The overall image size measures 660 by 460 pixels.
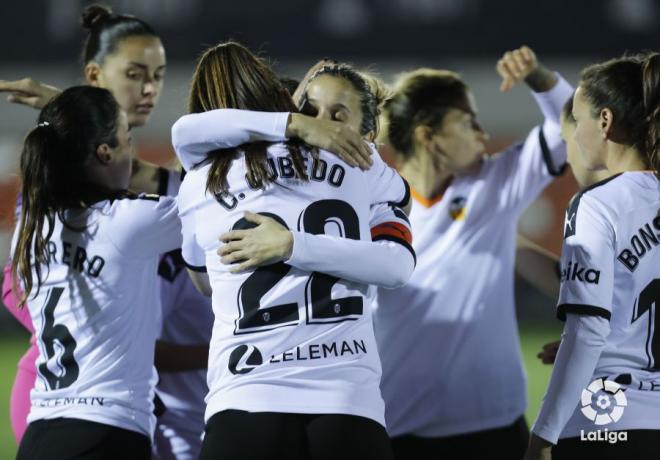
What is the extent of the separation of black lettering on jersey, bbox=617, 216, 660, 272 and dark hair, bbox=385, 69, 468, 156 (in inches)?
61.6

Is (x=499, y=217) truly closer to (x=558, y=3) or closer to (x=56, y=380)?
(x=56, y=380)

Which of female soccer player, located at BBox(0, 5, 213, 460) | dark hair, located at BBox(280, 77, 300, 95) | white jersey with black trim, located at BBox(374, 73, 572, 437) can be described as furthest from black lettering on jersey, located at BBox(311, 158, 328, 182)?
white jersey with black trim, located at BBox(374, 73, 572, 437)

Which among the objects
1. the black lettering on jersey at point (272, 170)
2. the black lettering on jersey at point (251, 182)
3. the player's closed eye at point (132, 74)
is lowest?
the black lettering on jersey at point (251, 182)

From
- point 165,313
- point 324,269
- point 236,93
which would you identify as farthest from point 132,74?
point 324,269

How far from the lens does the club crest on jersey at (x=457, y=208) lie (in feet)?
14.5

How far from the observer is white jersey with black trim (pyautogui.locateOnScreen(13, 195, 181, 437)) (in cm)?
343

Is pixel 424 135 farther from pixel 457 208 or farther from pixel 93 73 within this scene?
pixel 93 73

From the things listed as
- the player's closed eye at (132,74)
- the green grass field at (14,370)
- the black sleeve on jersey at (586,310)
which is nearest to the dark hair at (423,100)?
the player's closed eye at (132,74)

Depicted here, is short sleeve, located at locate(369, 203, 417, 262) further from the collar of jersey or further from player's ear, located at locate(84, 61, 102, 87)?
player's ear, located at locate(84, 61, 102, 87)

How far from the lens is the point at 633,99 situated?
3281 mm

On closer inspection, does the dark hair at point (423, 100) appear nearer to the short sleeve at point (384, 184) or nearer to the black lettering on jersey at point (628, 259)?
the short sleeve at point (384, 184)

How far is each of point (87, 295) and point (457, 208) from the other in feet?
5.53

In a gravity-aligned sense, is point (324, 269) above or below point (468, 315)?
above

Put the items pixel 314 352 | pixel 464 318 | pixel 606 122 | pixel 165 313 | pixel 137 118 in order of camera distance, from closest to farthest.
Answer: pixel 314 352, pixel 606 122, pixel 165 313, pixel 464 318, pixel 137 118
